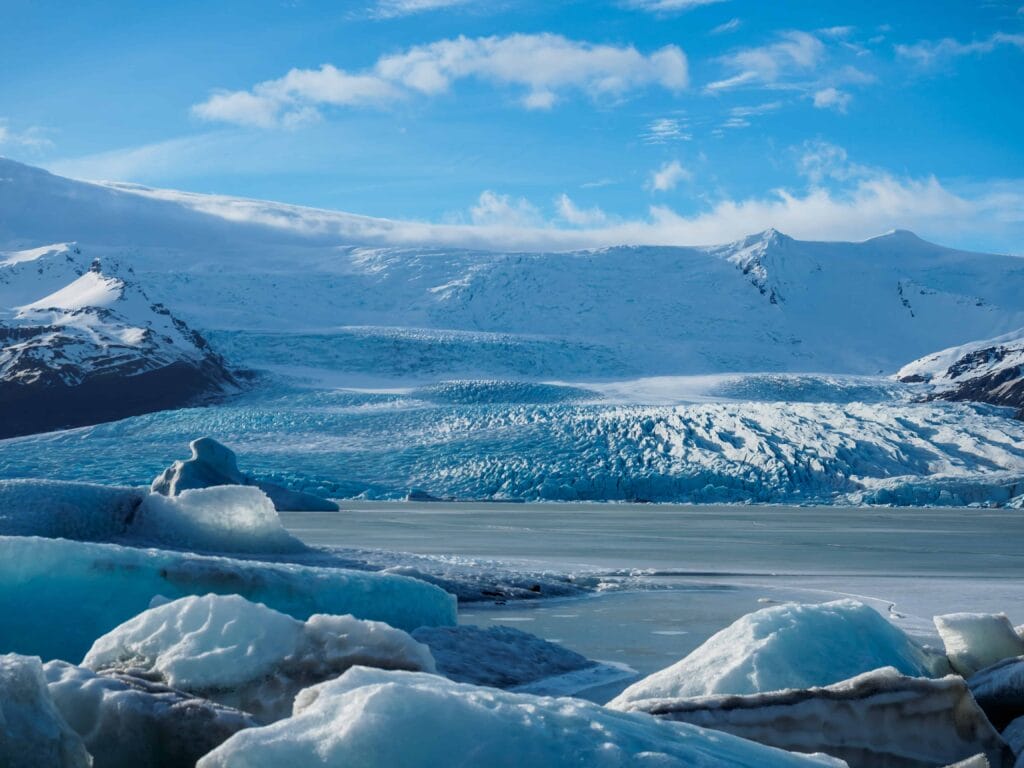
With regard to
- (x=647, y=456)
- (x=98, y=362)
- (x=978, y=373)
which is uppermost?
(x=978, y=373)

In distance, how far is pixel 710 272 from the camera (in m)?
44.6

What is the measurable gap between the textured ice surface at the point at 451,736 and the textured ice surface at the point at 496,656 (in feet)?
5.41

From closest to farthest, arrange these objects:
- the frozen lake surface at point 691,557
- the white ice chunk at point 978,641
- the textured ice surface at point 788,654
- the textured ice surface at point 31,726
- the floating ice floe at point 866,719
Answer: the textured ice surface at point 31,726
the floating ice floe at point 866,719
the textured ice surface at point 788,654
the white ice chunk at point 978,641
the frozen lake surface at point 691,557

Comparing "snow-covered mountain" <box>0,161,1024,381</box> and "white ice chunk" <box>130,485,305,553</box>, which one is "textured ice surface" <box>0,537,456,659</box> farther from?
"snow-covered mountain" <box>0,161,1024,381</box>

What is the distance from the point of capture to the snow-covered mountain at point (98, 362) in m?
33.0

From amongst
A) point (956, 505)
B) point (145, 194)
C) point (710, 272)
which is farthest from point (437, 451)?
point (145, 194)

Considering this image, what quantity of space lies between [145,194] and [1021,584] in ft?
194

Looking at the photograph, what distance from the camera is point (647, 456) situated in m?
20.6

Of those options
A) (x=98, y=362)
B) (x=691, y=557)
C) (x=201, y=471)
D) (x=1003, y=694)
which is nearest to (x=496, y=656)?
(x=1003, y=694)

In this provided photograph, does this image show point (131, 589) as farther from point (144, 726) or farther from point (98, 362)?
point (98, 362)

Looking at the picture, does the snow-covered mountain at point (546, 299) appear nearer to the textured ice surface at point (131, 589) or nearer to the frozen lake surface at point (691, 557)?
the frozen lake surface at point (691, 557)

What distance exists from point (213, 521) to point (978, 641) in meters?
3.80

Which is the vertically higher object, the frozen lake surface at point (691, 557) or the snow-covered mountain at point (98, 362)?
the snow-covered mountain at point (98, 362)

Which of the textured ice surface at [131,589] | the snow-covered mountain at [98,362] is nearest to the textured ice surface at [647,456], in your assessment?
the snow-covered mountain at [98,362]
